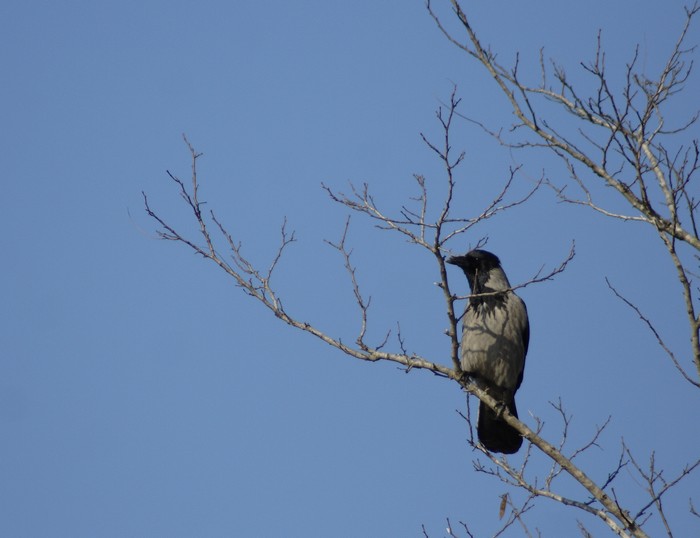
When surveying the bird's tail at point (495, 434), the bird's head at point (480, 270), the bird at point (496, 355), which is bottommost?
the bird's tail at point (495, 434)

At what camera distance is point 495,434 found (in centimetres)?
810

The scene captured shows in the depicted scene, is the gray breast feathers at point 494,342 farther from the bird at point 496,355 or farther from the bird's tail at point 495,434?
the bird's tail at point 495,434

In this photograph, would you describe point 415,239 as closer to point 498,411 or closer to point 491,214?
point 491,214

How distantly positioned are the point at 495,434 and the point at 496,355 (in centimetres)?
70

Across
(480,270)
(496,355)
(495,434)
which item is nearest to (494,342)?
(496,355)

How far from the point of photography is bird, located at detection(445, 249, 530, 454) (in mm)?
8109

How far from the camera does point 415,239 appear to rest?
5.84m

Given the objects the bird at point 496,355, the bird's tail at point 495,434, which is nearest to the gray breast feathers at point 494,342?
the bird at point 496,355

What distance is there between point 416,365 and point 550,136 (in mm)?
1803

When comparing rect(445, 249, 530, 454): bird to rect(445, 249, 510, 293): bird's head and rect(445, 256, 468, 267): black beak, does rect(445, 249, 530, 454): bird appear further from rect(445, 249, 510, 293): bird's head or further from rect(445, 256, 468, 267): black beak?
rect(445, 256, 468, 267): black beak

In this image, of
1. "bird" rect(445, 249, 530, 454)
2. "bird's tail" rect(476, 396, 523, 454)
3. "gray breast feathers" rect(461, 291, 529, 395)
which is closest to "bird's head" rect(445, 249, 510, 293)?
"bird" rect(445, 249, 530, 454)

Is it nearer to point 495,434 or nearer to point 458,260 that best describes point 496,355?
point 495,434

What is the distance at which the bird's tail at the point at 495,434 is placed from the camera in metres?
8.09

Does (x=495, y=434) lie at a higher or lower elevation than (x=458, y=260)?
lower
